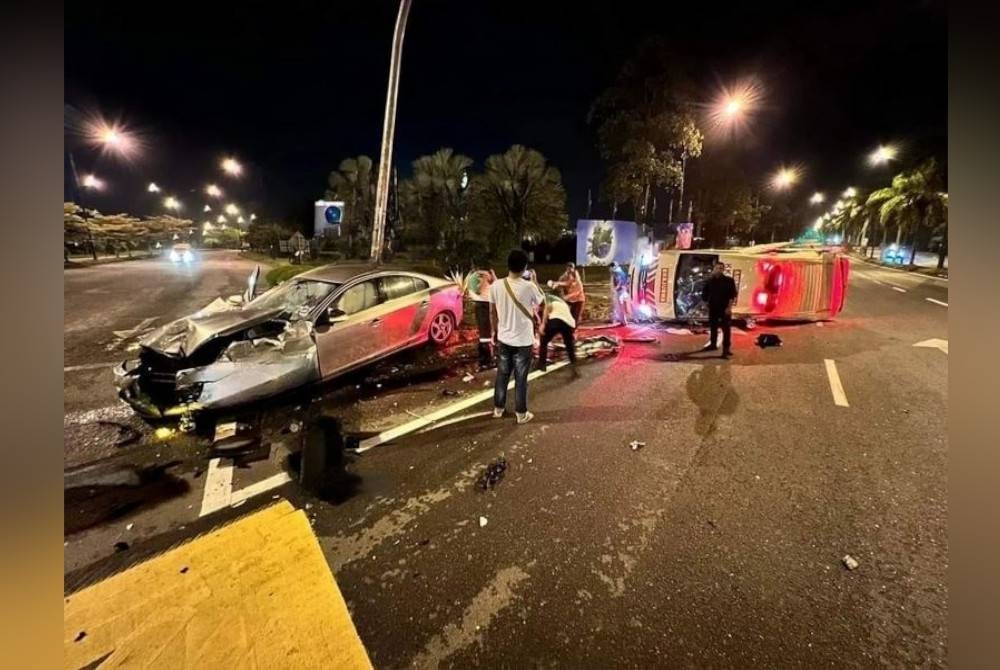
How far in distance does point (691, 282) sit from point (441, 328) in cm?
556

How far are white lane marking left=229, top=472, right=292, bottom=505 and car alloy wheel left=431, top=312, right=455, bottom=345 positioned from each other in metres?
3.97

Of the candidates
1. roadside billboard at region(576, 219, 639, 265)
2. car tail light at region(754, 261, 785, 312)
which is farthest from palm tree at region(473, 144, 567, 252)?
car tail light at region(754, 261, 785, 312)

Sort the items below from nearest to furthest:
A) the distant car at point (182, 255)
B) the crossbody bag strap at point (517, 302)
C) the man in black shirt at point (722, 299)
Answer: the crossbody bag strap at point (517, 302) → the man in black shirt at point (722, 299) → the distant car at point (182, 255)

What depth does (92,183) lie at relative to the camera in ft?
156

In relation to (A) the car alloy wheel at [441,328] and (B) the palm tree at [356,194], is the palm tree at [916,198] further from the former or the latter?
(B) the palm tree at [356,194]

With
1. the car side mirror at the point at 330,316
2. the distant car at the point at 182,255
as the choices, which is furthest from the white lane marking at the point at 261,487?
the distant car at the point at 182,255

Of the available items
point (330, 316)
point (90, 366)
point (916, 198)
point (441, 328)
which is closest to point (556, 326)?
point (441, 328)

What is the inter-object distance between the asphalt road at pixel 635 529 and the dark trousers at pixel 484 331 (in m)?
1.61

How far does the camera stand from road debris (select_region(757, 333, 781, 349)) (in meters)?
8.31

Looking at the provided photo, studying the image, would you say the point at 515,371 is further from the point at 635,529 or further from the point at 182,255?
the point at 182,255

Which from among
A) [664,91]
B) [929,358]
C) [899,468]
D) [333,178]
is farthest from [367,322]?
[333,178]

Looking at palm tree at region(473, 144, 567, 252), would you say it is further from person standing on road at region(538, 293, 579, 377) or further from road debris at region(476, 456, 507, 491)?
road debris at region(476, 456, 507, 491)

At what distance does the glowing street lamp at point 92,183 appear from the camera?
142 ft

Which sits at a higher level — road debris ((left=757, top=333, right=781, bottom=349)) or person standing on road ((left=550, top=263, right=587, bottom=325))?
person standing on road ((left=550, top=263, right=587, bottom=325))
